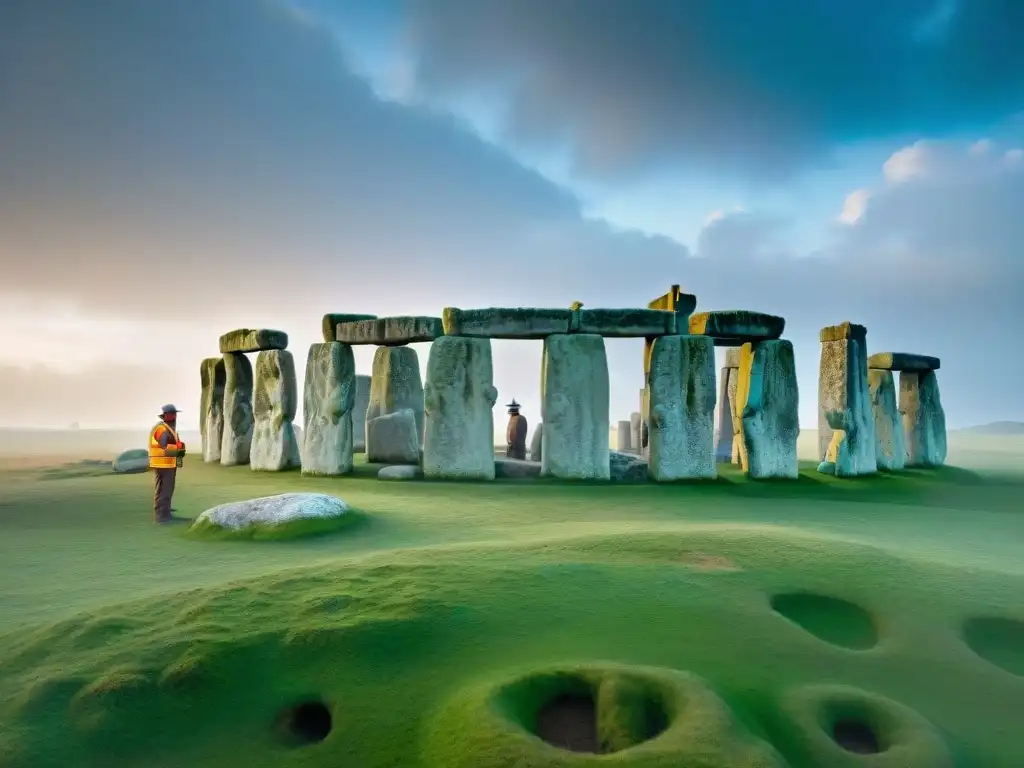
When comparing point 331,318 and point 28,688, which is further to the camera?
point 331,318

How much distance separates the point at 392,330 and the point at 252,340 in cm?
343

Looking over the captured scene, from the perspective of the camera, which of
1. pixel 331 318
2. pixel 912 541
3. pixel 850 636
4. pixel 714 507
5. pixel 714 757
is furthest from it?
pixel 331 318

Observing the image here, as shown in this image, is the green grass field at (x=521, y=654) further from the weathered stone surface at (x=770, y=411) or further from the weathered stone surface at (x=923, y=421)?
the weathered stone surface at (x=923, y=421)

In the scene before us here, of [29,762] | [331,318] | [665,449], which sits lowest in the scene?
[29,762]

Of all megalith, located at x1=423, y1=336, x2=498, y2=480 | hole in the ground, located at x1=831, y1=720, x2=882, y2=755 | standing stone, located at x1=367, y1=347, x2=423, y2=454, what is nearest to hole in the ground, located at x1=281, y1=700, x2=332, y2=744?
Result: hole in the ground, located at x1=831, y1=720, x2=882, y2=755

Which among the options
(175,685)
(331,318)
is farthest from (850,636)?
(331,318)

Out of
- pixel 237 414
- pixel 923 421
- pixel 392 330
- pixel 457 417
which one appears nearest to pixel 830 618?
pixel 457 417

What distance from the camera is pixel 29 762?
3643mm

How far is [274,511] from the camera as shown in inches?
313

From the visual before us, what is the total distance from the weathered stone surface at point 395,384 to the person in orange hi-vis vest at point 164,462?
310 inches

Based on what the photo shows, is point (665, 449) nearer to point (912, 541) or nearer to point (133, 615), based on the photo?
point (912, 541)

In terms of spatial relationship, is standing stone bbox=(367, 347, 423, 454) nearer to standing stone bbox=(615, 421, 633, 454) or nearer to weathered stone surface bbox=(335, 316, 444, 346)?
weathered stone surface bbox=(335, 316, 444, 346)

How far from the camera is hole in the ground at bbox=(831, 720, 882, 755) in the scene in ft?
12.0

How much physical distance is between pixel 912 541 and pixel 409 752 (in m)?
6.50
